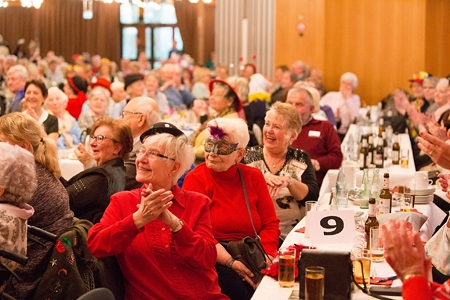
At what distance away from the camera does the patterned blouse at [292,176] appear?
4562mm

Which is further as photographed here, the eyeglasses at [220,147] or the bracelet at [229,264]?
the eyeglasses at [220,147]

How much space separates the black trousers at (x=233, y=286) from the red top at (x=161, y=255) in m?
0.39

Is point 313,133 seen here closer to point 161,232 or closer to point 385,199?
point 385,199

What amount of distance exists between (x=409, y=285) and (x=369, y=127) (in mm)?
6753

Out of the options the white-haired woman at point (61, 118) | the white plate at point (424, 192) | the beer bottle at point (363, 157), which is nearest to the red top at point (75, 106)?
the white-haired woman at point (61, 118)

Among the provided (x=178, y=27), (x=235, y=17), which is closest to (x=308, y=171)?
(x=235, y=17)

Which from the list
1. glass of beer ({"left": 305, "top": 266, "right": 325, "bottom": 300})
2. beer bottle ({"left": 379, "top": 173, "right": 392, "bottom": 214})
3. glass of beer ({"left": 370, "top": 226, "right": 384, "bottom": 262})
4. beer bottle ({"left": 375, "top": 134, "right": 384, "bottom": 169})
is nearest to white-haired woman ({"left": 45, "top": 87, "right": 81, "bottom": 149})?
beer bottle ({"left": 375, "top": 134, "right": 384, "bottom": 169})

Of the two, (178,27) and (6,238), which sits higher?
(178,27)

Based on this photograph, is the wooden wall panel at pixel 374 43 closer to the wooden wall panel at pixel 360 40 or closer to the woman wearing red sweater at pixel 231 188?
the wooden wall panel at pixel 360 40

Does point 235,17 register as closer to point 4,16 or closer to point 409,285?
point 4,16

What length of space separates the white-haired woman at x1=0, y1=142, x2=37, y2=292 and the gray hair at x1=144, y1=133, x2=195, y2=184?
22.1 inches

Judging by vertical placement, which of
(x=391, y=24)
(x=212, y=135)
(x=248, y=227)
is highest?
(x=391, y=24)

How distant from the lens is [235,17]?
621 inches

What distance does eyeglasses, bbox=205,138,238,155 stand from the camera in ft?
13.0
